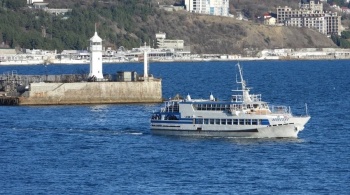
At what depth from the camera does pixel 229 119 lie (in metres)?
73.4

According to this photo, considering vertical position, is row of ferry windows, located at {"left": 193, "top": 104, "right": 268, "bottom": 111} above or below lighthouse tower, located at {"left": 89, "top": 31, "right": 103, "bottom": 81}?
below

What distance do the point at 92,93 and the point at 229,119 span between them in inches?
1132

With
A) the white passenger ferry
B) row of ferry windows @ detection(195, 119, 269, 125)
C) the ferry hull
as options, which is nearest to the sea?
the ferry hull

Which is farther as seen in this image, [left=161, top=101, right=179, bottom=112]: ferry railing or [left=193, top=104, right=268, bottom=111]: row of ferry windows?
[left=161, top=101, right=179, bottom=112]: ferry railing

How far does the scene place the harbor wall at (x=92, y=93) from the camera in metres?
99.4

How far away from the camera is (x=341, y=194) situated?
54312 millimetres

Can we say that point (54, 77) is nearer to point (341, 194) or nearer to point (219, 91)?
point (219, 91)

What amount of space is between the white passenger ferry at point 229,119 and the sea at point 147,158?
31.1 inches

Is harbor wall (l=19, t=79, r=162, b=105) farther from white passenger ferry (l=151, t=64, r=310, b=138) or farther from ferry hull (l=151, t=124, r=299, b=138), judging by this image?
ferry hull (l=151, t=124, r=299, b=138)

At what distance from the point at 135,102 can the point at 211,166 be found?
39599 millimetres

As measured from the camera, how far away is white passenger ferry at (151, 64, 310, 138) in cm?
7238

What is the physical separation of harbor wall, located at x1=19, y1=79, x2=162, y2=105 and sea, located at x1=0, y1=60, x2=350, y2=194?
5074mm

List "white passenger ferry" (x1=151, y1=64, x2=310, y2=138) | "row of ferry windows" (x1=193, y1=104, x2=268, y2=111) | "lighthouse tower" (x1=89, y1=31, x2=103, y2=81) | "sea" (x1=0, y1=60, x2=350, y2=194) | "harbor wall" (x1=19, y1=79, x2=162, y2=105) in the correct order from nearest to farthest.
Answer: "sea" (x1=0, y1=60, x2=350, y2=194) < "white passenger ferry" (x1=151, y1=64, x2=310, y2=138) < "row of ferry windows" (x1=193, y1=104, x2=268, y2=111) < "harbor wall" (x1=19, y1=79, x2=162, y2=105) < "lighthouse tower" (x1=89, y1=31, x2=103, y2=81)

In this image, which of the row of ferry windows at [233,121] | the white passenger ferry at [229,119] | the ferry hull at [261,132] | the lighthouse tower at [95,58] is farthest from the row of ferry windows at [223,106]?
the lighthouse tower at [95,58]
